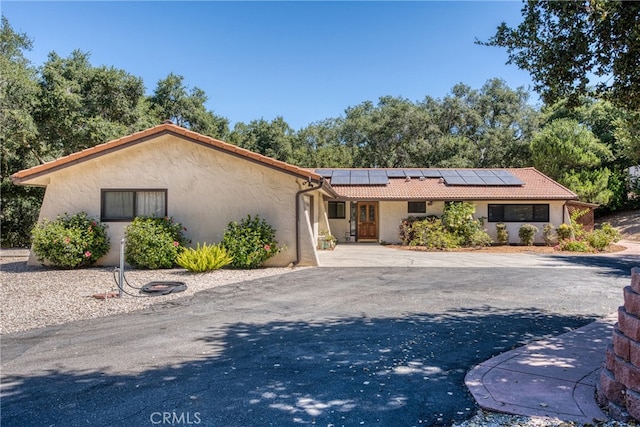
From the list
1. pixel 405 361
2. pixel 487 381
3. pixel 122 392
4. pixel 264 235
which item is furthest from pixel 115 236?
pixel 487 381

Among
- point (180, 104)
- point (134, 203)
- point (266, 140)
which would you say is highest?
point (180, 104)

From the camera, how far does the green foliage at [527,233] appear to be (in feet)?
64.0

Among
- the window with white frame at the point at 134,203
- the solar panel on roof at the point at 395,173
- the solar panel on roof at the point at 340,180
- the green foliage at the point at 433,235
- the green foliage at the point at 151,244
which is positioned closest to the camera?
the green foliage at the point at 151,244

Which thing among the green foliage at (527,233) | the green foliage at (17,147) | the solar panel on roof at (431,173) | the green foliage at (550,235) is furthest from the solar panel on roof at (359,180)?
the green foliage at (17,147)

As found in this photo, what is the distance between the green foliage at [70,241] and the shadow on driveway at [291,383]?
808cm

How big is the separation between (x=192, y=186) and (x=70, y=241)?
3770mm

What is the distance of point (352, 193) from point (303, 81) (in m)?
9.38

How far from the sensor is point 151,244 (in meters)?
11.5

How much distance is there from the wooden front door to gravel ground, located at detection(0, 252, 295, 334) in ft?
35.7

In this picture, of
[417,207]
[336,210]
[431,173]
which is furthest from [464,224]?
[336,210]

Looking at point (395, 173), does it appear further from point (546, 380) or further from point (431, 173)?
point (546, 380)

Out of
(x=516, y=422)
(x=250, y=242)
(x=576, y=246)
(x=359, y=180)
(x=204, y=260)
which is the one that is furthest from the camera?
(x=359, y=180)

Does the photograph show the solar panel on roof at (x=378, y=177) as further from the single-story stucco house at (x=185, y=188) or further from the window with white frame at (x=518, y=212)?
the single-story stucco house at (x=185, y=188)

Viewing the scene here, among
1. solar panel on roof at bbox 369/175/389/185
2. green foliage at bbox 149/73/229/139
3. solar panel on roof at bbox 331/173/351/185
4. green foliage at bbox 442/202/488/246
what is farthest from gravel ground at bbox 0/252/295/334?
green foliage at bbox 149/73/229/139
